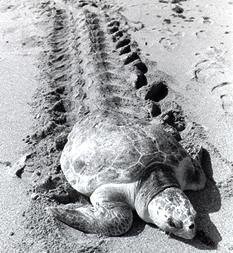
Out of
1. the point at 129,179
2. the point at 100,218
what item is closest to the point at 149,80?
the point at 129,179

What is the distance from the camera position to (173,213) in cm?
236

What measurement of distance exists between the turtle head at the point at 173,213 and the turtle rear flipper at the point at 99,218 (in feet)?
0.53

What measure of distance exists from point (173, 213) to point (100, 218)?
41cm

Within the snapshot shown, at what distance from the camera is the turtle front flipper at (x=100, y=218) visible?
246 cm

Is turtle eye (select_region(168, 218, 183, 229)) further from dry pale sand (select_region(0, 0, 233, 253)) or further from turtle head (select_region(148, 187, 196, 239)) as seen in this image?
dry pale sand (select_region(0, 0, 233, 253))

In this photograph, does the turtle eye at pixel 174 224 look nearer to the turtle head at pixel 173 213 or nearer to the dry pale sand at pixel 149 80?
the turtle head at pixel 173 213

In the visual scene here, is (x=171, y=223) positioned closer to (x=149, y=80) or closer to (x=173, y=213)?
(x=173, y=213)

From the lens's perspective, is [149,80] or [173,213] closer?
[173,213]

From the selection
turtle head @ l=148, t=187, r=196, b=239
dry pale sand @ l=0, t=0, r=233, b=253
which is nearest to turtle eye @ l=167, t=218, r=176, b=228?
turtle head @ l=148, t=187, r=196, b=239

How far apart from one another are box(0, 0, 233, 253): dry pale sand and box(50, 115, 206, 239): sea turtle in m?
0.08

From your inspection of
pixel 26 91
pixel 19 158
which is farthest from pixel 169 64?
pixel 19 158

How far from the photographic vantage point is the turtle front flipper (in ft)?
8.05

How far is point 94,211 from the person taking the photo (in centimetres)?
255

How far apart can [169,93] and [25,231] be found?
167 cm
